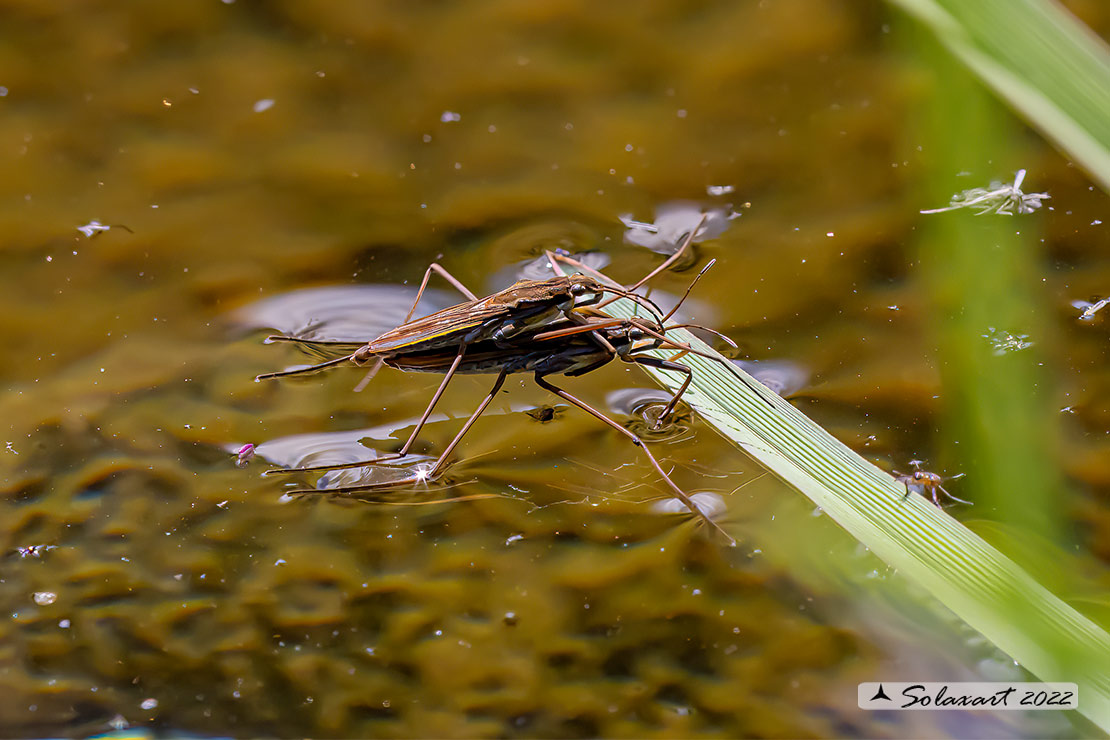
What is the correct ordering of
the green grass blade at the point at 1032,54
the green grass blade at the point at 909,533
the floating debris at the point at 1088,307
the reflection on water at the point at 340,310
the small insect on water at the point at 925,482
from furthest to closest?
1. the reflection on water at the point at 340,310
2. the floating debris at the point at 1088,307
3. the small insect on water at the point at 925,482
4. the green grass blade at the point at 909,533
5. the green grass blade at the point at 1032,54

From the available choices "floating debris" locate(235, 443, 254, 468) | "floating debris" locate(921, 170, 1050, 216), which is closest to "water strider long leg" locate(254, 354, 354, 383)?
"floating debris" locate(235, 443, 254, 468)

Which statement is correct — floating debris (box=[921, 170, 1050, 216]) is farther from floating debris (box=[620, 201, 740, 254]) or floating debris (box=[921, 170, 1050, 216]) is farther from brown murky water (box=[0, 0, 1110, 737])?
floating debris (box=[620, 201, 740, 254])

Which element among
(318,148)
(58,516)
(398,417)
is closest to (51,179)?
(318,148)

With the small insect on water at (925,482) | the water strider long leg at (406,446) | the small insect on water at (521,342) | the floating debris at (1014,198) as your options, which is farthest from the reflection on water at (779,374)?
the water strider long leg at (406,446)

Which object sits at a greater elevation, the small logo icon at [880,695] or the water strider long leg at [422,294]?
the water strider long leg at [422,294]

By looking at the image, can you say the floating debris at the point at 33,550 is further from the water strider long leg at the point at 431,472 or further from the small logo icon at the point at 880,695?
the small logo icon at the point at 880,695

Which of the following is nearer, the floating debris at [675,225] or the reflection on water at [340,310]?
the reflection on water at [340,310]

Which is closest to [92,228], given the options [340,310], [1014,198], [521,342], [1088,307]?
[340,310]
